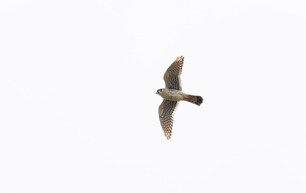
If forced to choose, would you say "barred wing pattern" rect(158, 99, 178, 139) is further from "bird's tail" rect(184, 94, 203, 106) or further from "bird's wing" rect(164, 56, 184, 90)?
"bird's wing" rect(164, 56, 184, 90)

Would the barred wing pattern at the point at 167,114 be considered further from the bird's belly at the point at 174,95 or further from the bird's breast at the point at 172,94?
the bird's breast at the point at 172,94

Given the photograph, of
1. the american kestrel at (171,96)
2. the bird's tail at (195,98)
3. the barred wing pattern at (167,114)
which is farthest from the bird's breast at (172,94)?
the barred wing pattern at (167,114)

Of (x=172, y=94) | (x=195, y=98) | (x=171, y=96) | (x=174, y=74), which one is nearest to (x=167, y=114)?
(x=171, y=96)

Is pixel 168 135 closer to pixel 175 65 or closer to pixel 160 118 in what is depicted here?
pixel 160 118

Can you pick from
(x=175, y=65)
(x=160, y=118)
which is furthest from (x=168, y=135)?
(x=175, y=65)

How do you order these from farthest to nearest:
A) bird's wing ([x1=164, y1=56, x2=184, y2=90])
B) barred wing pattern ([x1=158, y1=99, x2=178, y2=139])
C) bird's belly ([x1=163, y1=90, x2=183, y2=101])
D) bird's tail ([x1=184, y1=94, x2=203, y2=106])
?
barred wing pattern ([x1=158, y1=99, x2=178, y2=139]), bird's tail ([x1=184, y1=94, x2=203, y2=106]), bird's belly ([x1=163, y1=90, x2=183, y2=101]), bird's wing ([x1=164, y1=56, x2=184, y2=90])

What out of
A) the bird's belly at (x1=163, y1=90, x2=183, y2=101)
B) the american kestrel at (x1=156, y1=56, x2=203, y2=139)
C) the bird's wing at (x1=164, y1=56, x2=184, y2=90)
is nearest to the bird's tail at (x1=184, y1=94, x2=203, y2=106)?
the american kestrel at (x1=156, y1=56, x2=203, y2=139)

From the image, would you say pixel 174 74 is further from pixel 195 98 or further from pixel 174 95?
pixel 195 98
